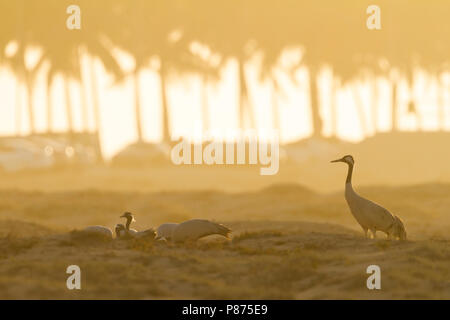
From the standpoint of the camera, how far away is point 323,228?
27281 mm

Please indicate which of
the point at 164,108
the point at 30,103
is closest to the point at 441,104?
the point at 164,108

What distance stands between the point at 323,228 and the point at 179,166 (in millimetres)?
33304

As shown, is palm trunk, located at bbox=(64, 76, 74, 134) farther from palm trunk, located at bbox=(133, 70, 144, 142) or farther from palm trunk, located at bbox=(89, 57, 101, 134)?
palm trunk, located at bbox=(133, 70, 144, 142)

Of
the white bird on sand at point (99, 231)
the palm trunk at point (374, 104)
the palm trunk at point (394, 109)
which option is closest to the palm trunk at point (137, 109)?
the palm trunk at point (394, 109)

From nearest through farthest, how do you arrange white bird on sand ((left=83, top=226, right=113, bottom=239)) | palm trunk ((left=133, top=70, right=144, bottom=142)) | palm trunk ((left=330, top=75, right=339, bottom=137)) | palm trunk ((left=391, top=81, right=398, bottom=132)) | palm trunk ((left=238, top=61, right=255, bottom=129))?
white bird on sand ((left=83, top=226, right=113, bottom=239))
palm trunk ((left=133, top=70, right=144, bottom=142))
palm trunk ((left=238, top=61, right=255, bottom=129))
palm trunk ((left=391, top=81, right=398, bottom=132))
palm trunk ((left=330, top=75, right=339, bottom=137))

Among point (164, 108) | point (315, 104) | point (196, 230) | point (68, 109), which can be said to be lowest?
point (196, 230)

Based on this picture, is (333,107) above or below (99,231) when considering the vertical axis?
above

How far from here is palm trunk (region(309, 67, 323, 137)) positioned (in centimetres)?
7650

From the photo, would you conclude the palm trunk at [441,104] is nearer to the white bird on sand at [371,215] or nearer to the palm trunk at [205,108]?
the palm trunk at [205,108]

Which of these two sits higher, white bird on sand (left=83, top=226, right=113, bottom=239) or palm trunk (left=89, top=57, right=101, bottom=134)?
palm trunk (left=89, top=57, right=101, bottom=134)

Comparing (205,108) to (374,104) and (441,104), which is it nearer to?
(374,104)

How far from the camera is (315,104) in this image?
7731cm

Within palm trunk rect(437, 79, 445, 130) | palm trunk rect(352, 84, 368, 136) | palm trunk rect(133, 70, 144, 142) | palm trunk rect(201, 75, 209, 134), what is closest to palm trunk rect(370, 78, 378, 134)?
palm trunk rect(352, 84, 368, 136)
